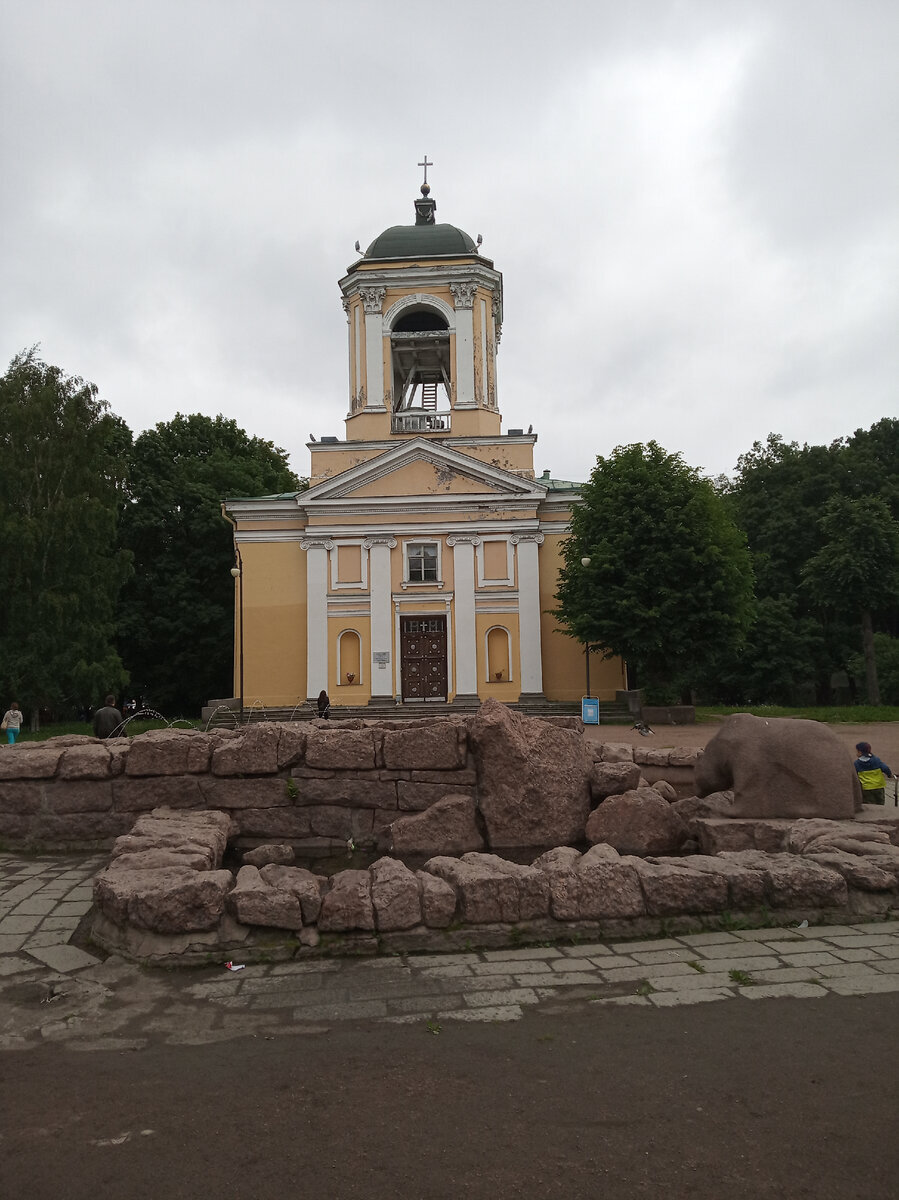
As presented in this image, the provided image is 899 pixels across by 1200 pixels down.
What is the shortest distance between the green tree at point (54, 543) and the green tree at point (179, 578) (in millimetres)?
5914

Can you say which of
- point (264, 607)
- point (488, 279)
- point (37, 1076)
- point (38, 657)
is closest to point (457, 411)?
point (488, 279)

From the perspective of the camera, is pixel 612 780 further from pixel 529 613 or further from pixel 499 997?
pixel 529 613

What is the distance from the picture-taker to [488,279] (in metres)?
32.5

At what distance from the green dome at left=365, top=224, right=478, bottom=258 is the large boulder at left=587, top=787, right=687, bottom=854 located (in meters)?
28.9

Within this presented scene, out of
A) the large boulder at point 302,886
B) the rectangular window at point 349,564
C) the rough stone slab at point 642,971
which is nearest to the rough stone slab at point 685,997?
the rough stone slab at point 642,971

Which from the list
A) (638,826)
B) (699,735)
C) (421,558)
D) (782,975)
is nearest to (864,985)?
(782,975)

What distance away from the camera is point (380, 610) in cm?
3036

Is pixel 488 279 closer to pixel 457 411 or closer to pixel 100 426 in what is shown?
pixel 457 411

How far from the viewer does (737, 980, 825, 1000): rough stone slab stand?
4516 millimetres

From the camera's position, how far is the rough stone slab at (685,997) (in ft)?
14.7

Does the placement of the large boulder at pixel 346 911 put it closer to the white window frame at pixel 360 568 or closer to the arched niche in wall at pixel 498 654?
the arched niche in wall at pixel 498 654

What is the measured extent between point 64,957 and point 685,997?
3.62 meters

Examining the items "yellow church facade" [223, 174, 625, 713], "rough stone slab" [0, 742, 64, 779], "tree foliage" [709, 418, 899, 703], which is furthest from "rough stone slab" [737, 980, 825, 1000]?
"tree foliage" [709, 418, 899, 703]

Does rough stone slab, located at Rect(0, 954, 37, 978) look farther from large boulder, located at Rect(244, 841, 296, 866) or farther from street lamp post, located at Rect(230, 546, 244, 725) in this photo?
street lamp post, located at Rect(230, 546, 244, 725)
